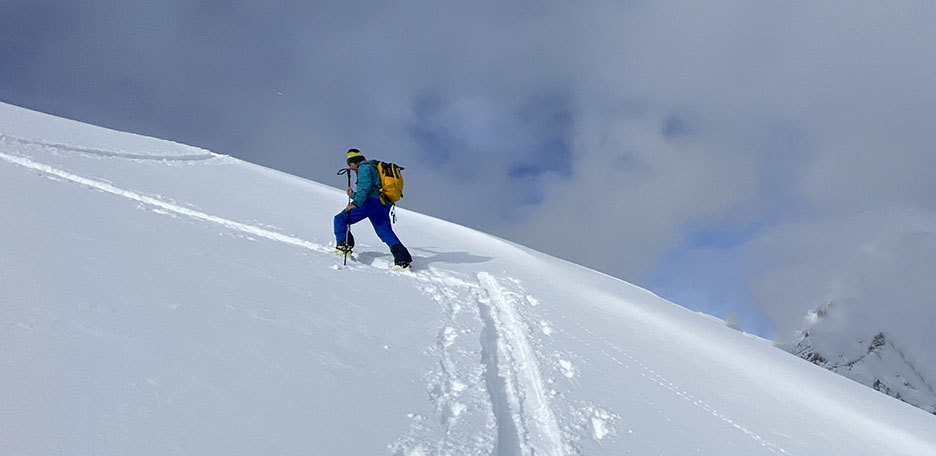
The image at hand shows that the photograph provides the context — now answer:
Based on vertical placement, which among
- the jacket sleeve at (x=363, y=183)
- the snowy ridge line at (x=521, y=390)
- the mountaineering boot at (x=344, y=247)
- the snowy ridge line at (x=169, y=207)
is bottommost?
the snowy ridge line at (x=521, y=390)

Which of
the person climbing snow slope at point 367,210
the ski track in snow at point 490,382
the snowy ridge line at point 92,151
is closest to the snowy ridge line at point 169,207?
the ski track in snow at point 490,382

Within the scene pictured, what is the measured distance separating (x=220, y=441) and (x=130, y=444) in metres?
0.36

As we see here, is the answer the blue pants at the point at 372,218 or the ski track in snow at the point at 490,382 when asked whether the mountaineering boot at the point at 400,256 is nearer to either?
the blue pants at the point at 372,218

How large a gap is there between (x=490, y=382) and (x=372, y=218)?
4.84m

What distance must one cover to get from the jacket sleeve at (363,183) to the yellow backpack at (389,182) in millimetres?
127

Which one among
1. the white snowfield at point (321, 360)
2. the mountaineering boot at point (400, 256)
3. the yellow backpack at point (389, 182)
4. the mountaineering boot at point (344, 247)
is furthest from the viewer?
the yellow backpack at point (389, 182)

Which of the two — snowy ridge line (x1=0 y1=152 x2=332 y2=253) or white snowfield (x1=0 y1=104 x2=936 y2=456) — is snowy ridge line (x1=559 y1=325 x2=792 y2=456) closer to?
white snowfield (x1=0 y1=104 x2=936 y2=456)

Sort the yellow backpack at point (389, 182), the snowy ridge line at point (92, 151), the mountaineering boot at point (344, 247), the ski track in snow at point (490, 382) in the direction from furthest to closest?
the snowy ridge line at point (92, 151) → the yellow backpack at point (389, 182) → the mountaineering boot at point (344, 247) → the ski track in snow at point (490, 382)

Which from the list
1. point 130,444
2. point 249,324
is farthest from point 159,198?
point 130,444

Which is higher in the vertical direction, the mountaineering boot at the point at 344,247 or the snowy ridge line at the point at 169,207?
the mountaineering boot at the point at 344,247

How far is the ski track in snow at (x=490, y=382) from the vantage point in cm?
291

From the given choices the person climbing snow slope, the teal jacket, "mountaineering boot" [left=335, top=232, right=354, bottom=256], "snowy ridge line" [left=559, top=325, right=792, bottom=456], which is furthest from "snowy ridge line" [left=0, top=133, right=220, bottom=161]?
"snowy ridge line" [left=559, top=325, right=792, bottom=456]

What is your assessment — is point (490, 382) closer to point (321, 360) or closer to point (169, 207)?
point (321, 360)

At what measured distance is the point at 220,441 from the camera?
229 cm
